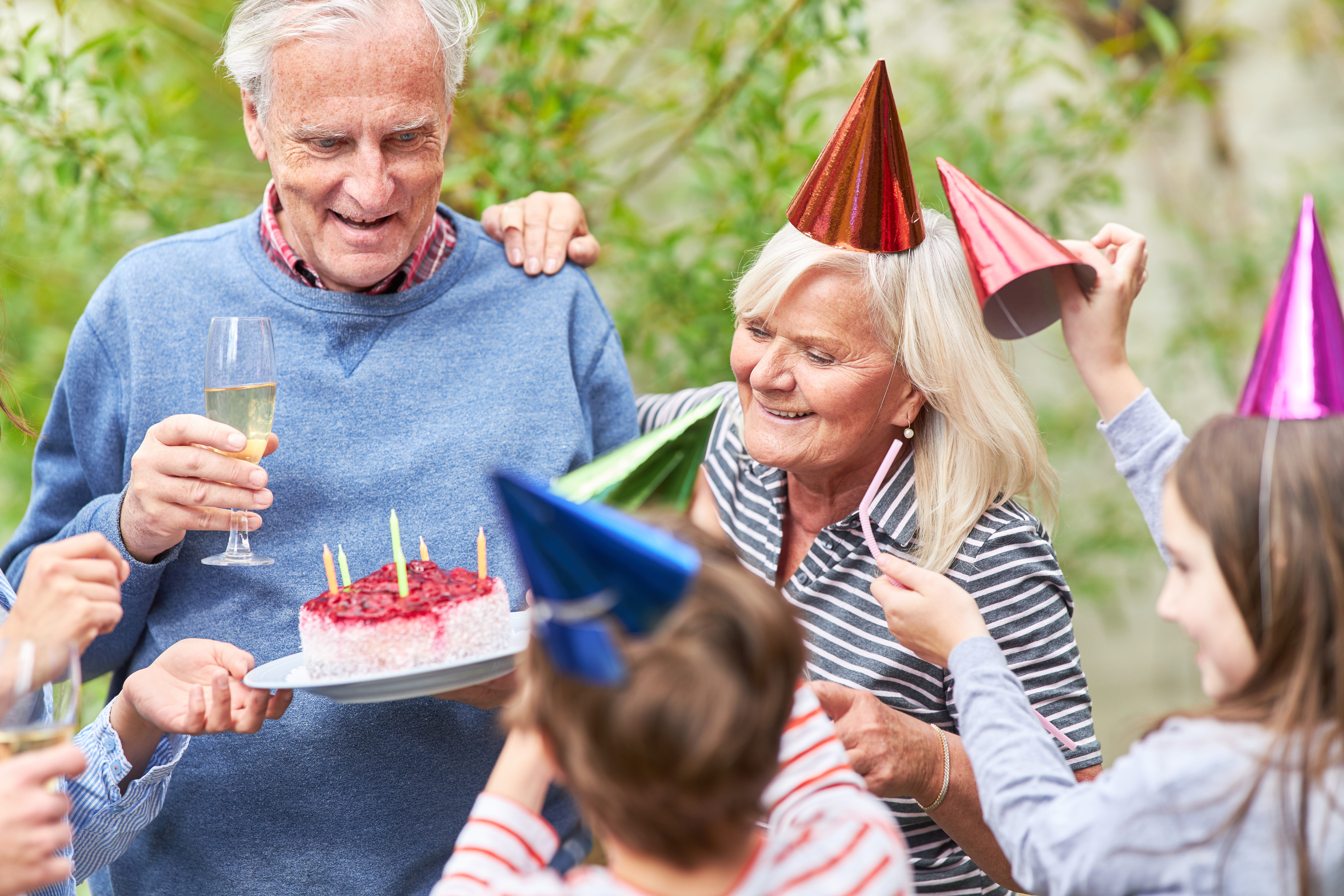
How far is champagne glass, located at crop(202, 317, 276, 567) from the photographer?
1.82m

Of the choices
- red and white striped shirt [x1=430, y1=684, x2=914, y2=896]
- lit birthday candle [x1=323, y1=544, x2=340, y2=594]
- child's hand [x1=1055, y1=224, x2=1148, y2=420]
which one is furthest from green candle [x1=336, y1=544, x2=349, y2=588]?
child's hand [x1=1055, y1=224, x2=1148, y2=420]

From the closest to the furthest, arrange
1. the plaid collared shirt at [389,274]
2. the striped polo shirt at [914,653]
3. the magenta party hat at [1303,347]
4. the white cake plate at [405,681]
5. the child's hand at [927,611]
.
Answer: the magenta party hat at [1303,347], the white cake plate at [405,681], the child's hand at [927,611], the striped polo shirt at [914,653], the plaid collared shirt at [389,274]

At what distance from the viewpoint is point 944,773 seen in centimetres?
182

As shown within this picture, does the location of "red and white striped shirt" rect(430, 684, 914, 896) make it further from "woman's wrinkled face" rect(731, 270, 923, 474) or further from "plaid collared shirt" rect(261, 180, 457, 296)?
"plaid collared shirt" rect(261, 180, 457, 296)

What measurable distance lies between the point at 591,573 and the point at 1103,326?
3.06 feet

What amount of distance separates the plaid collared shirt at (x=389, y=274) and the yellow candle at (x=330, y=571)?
1.79 feet

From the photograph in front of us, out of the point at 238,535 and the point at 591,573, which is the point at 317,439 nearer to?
the point at 238,535

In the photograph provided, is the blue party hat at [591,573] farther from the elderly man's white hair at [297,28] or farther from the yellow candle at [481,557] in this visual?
the elderly man's white hair at [297,28]

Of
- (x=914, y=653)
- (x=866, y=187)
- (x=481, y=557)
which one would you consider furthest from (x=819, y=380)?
(x=481, y=557)

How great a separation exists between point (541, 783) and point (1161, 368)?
178 inches

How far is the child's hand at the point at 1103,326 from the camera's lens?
5.38 ft

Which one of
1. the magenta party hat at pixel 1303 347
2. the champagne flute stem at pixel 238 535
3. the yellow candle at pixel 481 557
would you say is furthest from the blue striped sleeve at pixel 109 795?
the magenta party hat at pixel 1303 347

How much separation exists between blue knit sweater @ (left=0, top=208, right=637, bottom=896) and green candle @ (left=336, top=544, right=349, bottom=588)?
0.6 inches

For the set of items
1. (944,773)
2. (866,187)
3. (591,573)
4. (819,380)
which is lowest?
(944,773)
